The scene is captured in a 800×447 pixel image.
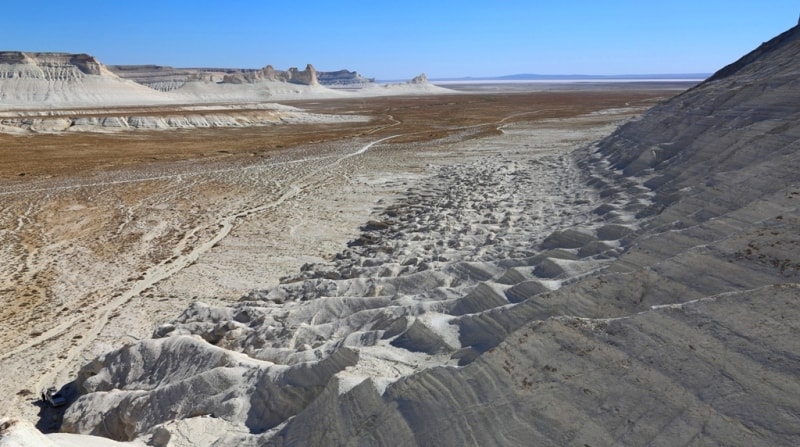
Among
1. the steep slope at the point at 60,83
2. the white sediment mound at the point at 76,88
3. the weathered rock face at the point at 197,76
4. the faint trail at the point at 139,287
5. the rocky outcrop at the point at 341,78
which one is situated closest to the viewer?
the faint trail at the point at 139,287

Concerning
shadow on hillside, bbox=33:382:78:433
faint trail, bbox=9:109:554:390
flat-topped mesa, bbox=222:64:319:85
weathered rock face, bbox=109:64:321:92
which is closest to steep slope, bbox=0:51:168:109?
weathered rock face, bbox=109:64:321:92

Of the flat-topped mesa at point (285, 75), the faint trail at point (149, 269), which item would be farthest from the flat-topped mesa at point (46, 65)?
the faint trail at point (149, 269)

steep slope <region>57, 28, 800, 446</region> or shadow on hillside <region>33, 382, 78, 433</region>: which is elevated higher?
steep slope <region>57, 28, 800, 446</region>

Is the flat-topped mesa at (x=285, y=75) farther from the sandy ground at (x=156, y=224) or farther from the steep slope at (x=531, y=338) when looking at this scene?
the steep slope at (x=531, y=338)

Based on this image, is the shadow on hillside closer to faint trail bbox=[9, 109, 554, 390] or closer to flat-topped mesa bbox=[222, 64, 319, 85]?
faint trail bbox=[9, 109, 554, 390]

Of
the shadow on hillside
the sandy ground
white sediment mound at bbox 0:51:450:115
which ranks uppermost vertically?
white sediment mound at bbox 0:51:450:115

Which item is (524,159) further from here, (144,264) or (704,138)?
(144,264)

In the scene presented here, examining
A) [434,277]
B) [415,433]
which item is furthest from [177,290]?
[415,433]
